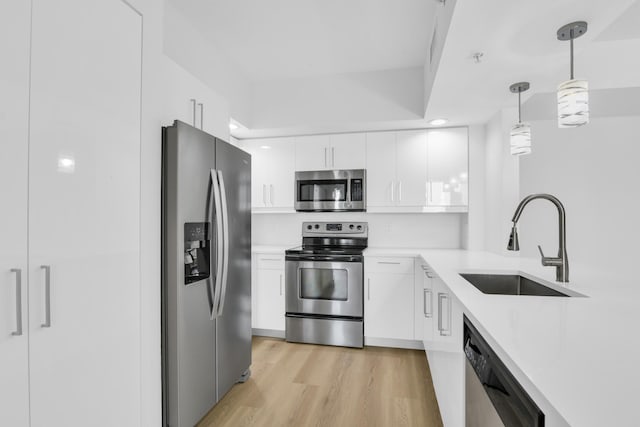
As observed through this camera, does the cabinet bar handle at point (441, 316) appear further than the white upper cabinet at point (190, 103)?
No

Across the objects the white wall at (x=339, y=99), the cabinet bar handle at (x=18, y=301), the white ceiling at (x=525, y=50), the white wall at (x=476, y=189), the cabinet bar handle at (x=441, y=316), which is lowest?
the cabinet bar handle at (x=441, y=316)

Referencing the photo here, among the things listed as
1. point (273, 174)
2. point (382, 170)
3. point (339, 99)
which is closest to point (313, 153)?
point (273, 174)

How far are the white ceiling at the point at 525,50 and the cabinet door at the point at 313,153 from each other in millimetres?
1176

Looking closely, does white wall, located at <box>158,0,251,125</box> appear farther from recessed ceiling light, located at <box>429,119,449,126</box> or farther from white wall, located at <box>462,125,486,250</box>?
white wall, located at <box>462,125,486,250</box>

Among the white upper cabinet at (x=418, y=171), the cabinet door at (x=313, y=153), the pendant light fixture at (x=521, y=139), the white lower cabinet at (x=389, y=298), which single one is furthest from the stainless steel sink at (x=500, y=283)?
the cabinet door at (x=313, y=153)

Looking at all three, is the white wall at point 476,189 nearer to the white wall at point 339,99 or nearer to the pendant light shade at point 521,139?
the white wall at point 339,99

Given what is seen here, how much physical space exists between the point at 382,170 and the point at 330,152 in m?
0.59

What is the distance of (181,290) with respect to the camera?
1729 millimetres

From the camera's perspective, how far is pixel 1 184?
93cm

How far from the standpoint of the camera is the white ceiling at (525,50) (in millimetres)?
1456

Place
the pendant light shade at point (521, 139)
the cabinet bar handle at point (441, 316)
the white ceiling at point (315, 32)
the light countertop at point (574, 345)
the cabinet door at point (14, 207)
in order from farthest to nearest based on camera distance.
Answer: the white ceiling at point (315, 32) → the pendant light shade at point (521, 139) → the cabinet bar handle at point (441, 316) → the cabinet door at point (14, 207) → the light countertop at point (574, 345)

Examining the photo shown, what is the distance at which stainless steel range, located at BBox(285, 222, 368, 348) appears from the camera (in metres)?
3.19

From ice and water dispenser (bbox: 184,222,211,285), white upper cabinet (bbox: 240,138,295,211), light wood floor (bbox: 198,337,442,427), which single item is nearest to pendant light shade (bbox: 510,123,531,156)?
light wood floor (bbox: 198,337,442,427)

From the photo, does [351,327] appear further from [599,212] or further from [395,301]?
[599,212]
